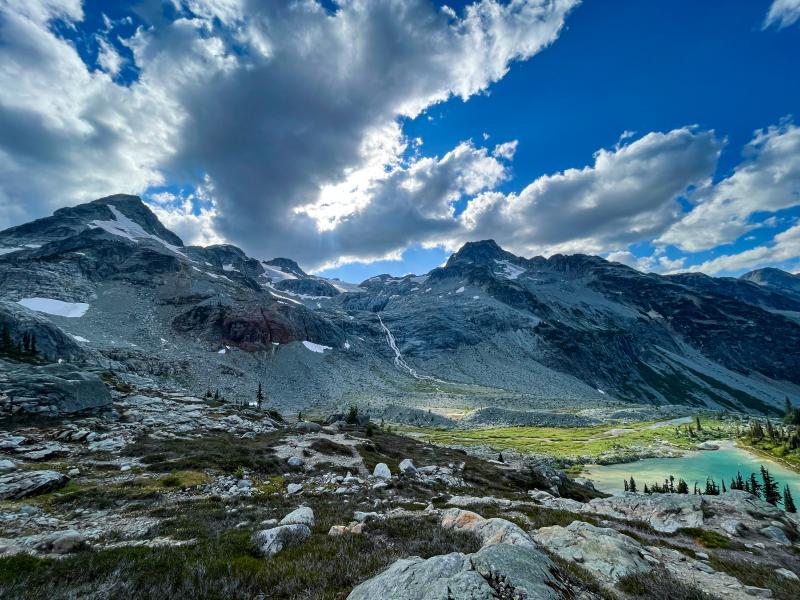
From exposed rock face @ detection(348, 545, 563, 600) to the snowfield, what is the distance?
154204 mm

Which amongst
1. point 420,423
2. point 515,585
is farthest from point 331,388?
point 515,585

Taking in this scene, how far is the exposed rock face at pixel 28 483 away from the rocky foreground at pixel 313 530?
0.07 meters

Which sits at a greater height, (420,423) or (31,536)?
(31,536)

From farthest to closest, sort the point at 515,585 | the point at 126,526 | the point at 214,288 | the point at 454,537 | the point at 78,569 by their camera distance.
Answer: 1. the point at 214,288
2. the point at 126,526
3. the point at 454,537
4. the point at 78,569
5. the point at 515,585

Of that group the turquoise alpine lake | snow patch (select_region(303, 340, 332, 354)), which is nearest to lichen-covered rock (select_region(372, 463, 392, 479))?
the turquoise alpine lake

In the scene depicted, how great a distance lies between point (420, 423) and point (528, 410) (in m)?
49.3

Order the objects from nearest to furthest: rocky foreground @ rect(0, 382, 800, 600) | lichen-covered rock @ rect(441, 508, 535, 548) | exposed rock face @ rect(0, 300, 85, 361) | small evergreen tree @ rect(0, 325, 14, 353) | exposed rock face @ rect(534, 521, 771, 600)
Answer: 1. rocky foreground @ rect(0, 382, 800, 600)
2. lichen-covered rock @ rect(441, 508, 535, 548)
3. exposed rock face @ rect(534, 521, 771, 600)
4. small evergreen tree @ rect(0, 325, 14, 353)
5. exposed rock face @ rect(0, 300, 85, 361)

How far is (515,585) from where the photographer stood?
592cm

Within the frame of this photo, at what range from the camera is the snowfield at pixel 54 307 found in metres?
117

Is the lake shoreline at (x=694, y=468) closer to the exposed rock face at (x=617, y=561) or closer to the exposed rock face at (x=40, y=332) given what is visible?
the exposed rock face at (x=617, y=561)

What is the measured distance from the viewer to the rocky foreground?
7.20 meters

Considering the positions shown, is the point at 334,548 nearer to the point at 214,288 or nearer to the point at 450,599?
the point at 450,599

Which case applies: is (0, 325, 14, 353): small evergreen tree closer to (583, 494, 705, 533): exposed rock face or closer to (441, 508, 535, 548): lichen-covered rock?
(441, 508, 535, 548): lichen-covered rock

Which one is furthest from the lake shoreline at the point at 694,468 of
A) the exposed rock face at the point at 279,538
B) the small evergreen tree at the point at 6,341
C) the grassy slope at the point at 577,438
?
the small evergreen tree at the point at 6,341
